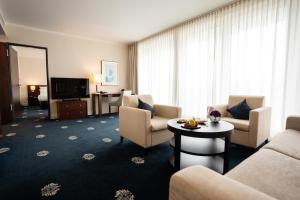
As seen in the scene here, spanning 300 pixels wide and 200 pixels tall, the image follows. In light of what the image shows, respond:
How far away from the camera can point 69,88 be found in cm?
483

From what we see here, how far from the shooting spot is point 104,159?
7.26 feet

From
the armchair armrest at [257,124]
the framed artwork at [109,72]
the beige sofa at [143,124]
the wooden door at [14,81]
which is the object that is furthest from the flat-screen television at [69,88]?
the armchair armrest at [257,124]

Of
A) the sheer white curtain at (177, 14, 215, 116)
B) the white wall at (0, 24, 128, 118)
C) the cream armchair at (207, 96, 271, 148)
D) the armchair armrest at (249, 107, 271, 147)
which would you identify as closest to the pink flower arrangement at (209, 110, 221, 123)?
the cream armchair at (207, 96, 271, 148)

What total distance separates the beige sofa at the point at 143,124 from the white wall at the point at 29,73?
6.95 m

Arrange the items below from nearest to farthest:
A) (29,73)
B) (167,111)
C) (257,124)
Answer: (257,124) < (167,111) < (29,73)

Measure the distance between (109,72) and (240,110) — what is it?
169 inches

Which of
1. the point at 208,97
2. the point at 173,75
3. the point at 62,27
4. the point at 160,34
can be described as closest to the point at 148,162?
the point at 208,97

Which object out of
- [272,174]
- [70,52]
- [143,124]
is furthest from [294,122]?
[70,52]

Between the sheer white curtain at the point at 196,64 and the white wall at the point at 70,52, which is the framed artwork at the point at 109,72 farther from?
the sheer white curtain at the point at 196,64

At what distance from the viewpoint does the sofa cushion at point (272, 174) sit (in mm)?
881

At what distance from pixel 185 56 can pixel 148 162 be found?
286 centimetres

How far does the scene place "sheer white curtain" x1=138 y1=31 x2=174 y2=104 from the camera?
14.8ft

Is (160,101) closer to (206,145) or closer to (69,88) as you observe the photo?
(69,88)

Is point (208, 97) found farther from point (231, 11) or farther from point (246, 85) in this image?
point (231, 11)
